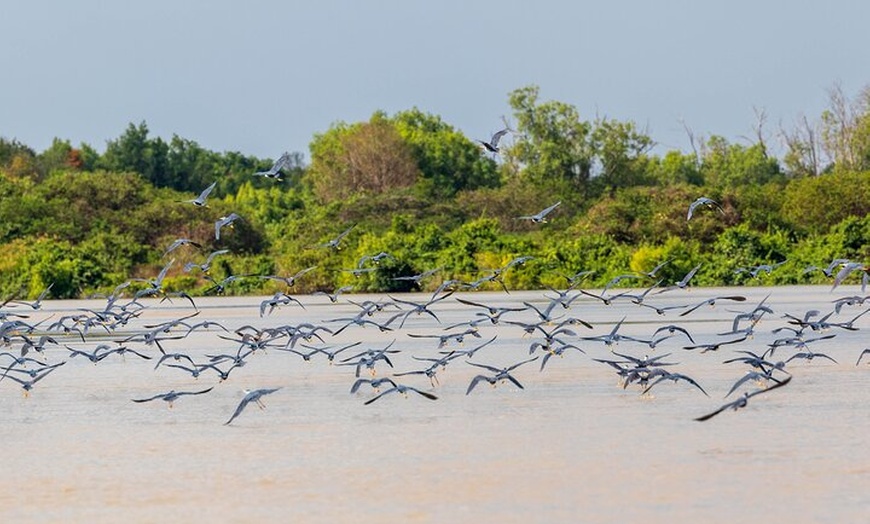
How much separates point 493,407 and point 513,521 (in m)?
5.94

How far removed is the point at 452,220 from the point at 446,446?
143 feet

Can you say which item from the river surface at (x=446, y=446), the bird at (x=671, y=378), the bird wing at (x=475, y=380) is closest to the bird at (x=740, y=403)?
the river surface at (x=446, y=446)

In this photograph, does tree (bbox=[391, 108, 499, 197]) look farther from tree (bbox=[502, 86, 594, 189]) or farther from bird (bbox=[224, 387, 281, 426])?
bird (bbox=[224, 387, 281, 426])

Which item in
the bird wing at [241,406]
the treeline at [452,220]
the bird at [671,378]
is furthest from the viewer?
the treeline at [452,220]

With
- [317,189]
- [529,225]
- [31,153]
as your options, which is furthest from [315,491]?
[31,153]

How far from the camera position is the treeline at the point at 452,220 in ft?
153

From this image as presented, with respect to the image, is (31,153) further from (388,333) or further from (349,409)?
(349,409)

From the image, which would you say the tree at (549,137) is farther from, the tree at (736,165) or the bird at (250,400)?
the bird at (250,400)

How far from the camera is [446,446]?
1445 cm

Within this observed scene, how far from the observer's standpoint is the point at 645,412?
1608 centimetres

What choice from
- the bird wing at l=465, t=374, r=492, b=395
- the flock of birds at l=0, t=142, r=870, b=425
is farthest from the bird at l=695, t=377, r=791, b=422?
the bird wing at l=465, t=374, r=492, b=395

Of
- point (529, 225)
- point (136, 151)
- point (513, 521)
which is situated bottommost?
point (513, 521)

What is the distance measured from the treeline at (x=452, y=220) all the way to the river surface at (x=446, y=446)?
43.5 feet

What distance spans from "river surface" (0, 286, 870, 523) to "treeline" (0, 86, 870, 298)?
43.5 ft
